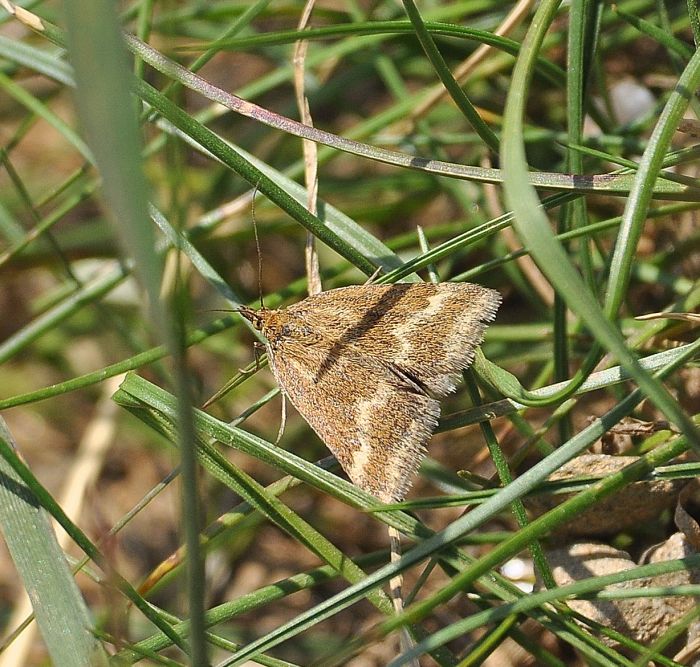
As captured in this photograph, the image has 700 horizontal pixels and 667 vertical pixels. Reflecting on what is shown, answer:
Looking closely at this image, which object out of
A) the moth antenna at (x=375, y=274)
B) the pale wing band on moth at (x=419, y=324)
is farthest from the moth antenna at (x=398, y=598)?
the moth antenna at (x=375, y=274)

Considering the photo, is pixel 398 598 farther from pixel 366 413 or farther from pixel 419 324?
pixel 419 324

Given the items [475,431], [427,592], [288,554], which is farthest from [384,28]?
[288,554]

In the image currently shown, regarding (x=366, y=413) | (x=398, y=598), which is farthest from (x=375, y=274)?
(x=398, y=598)

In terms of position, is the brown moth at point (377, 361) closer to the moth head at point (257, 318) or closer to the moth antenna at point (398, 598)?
the moth head at point (257, 318)

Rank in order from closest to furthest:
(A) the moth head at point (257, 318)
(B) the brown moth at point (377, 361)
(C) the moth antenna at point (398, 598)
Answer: (C) the moth antenna at point (398, 598) → (B) the brown moth at point (377, 361) → (A) the moth head at point (257, 318)

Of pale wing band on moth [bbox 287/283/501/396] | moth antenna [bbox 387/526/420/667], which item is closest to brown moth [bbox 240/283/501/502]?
pale wing band on moth [bbox 287/283/501/396]

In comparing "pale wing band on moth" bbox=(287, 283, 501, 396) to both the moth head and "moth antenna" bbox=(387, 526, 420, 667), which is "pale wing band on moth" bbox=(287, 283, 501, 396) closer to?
the moth head

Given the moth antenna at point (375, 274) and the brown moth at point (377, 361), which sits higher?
the moth antenna at point (375, 274)

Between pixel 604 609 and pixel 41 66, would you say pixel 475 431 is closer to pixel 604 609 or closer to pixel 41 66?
pixel 604 609
